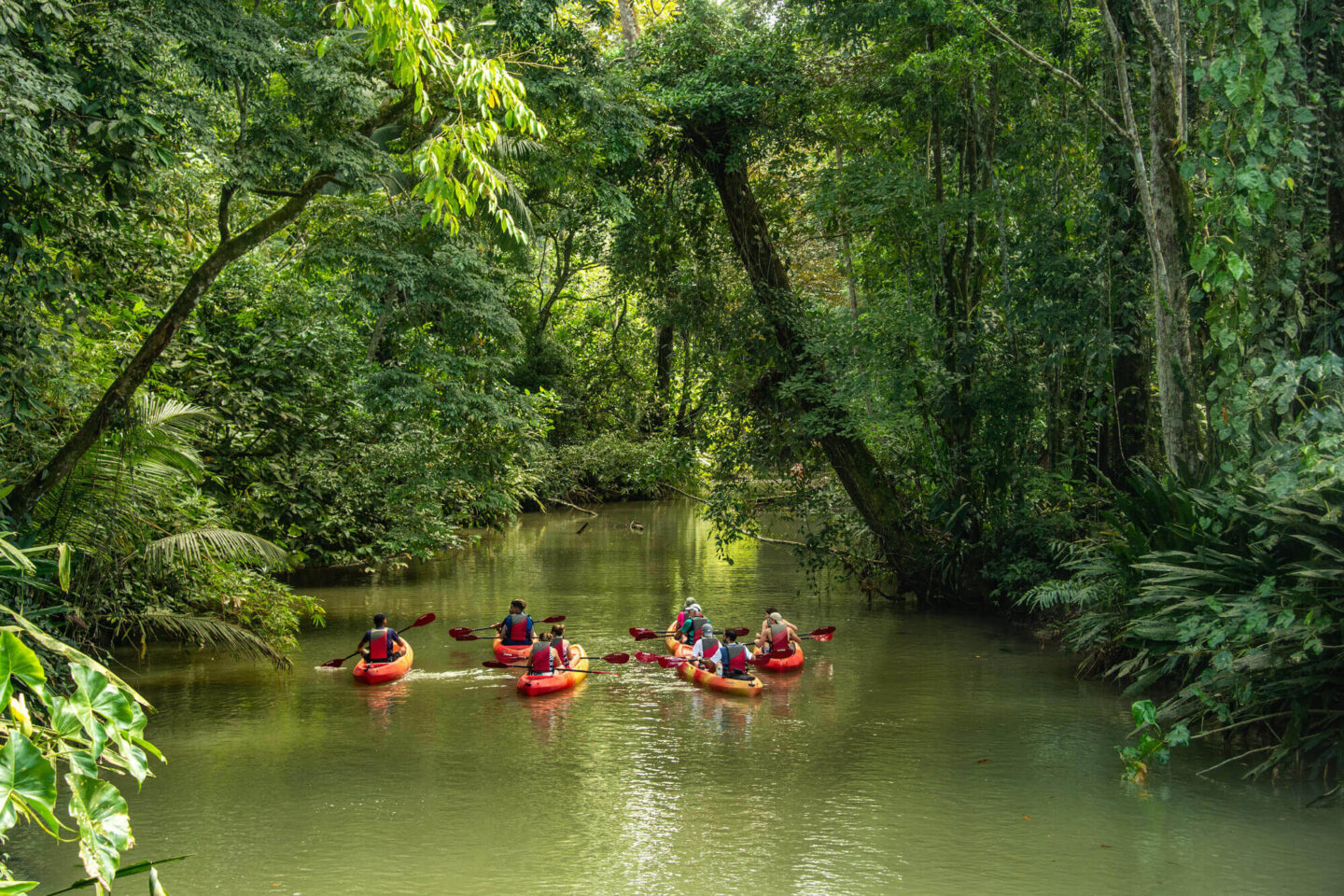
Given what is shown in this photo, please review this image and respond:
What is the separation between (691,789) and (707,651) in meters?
3.99

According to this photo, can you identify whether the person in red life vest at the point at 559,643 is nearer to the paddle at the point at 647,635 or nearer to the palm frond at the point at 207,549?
the paddle at the point at 647,635

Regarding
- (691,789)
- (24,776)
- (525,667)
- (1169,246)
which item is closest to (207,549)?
(525,667)

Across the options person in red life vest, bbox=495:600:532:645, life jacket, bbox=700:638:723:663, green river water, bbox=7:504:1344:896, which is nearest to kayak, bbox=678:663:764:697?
green river water, bbox=7:504:1344:896

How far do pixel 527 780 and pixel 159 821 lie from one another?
101 inches

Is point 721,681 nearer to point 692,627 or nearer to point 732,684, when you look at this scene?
point 732,684

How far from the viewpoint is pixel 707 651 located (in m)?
11.9

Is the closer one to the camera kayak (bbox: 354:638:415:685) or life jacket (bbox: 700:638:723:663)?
kayak (bbox: 354:638:415:685)

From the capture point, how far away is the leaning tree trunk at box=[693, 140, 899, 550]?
49.4 feet

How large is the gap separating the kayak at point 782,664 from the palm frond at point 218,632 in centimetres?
530

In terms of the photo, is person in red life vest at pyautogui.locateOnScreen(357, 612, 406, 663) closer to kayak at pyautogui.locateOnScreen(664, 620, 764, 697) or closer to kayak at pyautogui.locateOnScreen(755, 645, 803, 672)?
kayak at pyautogui.locateOnScreen(664, 620, 764, 697)

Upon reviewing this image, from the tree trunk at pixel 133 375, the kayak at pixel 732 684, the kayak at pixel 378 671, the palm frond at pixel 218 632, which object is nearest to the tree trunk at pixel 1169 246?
the kayak at pixel 732 684

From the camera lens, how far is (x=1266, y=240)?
773 cm

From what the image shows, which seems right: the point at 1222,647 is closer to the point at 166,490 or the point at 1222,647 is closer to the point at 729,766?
the point at 729,766

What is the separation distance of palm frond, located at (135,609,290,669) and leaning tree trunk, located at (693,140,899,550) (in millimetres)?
7527
